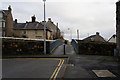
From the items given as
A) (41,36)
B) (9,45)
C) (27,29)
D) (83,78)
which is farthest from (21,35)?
(83,78)

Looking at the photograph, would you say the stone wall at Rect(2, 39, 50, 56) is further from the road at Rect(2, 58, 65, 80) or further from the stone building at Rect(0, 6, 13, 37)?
the stone building at Rect(0, 6, 13, 37)

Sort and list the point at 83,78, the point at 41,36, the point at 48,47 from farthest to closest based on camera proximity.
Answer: the point at 41,36 → the point at 48,47 → the point at 83,78

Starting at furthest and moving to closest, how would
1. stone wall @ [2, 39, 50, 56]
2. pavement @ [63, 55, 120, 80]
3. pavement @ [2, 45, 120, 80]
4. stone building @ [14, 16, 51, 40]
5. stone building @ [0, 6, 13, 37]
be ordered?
stone building @ [14, 16, 51, 40]
stone building @ [0, 6, 13, 37]
stone wall @ [2, 39, 50, 56]
pavement @ [2, 45, 120, 80]
pavement @ [63, 55, 120, 80]

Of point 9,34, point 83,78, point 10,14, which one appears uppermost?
point 10,14

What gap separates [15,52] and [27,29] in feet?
97.2

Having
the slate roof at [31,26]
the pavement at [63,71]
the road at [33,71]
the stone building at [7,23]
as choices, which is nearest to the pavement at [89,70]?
the pavement at [63,71]

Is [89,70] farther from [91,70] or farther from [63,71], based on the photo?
[63,71]

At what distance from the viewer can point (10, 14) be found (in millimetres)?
42219

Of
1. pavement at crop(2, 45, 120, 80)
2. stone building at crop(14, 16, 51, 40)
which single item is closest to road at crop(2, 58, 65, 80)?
pavement at crop(2, 45, 120, 80)

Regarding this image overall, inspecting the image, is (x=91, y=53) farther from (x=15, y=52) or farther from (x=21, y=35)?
(x=21, y=35)

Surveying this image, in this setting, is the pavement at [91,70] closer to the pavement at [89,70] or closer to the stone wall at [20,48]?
the pavement at [89,70]

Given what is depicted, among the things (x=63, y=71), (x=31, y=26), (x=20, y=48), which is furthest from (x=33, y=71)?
(x=31, y=26)

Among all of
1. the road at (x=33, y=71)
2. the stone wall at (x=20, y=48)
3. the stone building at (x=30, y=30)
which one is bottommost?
the road at (x=33, y=71)

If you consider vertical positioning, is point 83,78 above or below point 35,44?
below
